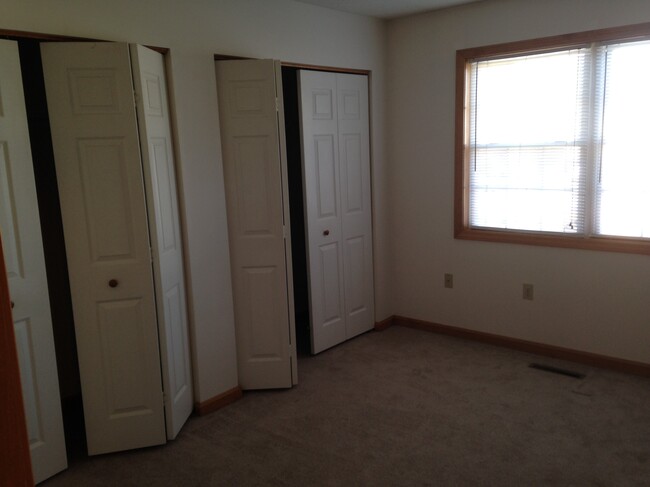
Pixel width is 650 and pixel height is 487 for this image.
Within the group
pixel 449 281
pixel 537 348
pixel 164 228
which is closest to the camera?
pixel 164 228

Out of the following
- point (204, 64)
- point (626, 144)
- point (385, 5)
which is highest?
point (385, 5)

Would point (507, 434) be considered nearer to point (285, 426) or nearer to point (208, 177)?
point (285, 426)

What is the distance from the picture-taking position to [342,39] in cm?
414

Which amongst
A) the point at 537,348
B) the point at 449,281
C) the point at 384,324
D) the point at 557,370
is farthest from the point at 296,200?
the point at 557,370

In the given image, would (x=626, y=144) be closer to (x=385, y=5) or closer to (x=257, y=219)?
(x=385, y=5)

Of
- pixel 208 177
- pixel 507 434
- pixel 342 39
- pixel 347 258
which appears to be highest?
pixel 342 39

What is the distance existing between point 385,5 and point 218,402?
3005 mm

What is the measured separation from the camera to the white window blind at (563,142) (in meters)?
3.54

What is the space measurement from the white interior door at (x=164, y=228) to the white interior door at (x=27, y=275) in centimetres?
53

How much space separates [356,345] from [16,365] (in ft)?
12.7

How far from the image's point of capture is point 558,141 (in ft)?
12.6

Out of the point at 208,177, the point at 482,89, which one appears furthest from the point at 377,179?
the point at 208,177

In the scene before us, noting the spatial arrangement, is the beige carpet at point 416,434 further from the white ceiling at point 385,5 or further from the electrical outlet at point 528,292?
the white ceiling at point 385,5

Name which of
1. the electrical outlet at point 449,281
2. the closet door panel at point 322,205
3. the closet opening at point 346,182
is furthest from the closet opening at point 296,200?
the electrical outlet at point 449,281
